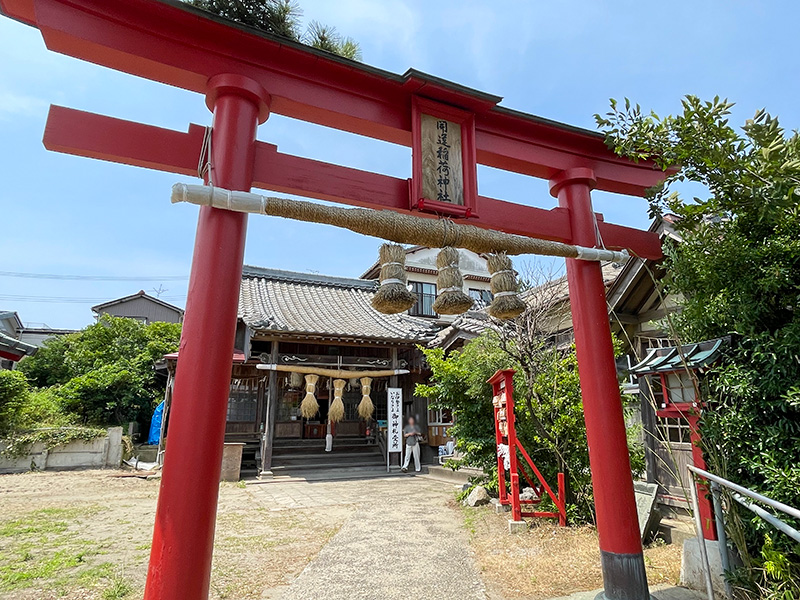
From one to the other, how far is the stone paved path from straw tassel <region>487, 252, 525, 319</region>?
2694 mm

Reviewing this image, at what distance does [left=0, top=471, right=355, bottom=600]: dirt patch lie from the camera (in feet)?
13.8

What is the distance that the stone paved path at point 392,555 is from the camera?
4.25 m

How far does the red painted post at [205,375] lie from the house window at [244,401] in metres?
12.1

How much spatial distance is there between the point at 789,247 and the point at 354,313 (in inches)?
545

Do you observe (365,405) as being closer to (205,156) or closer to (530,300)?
(530,300)

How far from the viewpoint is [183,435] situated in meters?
2.55

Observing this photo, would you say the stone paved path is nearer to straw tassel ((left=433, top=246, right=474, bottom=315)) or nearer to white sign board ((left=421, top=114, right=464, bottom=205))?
straw tassel ((left=433, top=246, right=474, bottom=315))

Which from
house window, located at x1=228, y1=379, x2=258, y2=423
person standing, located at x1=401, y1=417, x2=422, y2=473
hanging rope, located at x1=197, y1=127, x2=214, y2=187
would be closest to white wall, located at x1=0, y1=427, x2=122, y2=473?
house window, located at x1=228, y1=379, x2=258, y2=423

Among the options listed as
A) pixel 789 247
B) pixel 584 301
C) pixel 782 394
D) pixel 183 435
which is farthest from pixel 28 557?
pixel 789 247

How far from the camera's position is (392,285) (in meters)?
3.25

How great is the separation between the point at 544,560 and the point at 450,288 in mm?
3574

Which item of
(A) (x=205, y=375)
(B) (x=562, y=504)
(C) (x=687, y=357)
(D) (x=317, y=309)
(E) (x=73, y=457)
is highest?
(D) (x=317, y=309)

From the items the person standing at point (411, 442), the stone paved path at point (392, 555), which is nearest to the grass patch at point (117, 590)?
the stone paved path at point (392, 555)

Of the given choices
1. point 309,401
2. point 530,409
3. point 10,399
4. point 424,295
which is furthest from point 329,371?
point 10,399
